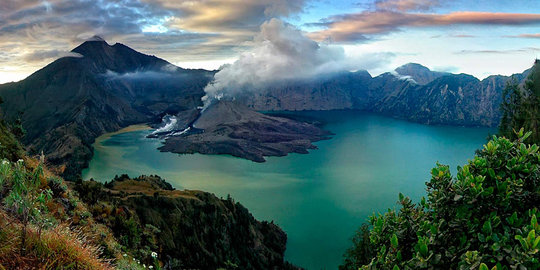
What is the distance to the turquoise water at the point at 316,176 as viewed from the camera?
61.1 m

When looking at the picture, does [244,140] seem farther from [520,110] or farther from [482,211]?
[482,211]

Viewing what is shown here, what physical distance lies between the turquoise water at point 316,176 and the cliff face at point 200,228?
512 centimetres

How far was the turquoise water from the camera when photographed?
200 ft

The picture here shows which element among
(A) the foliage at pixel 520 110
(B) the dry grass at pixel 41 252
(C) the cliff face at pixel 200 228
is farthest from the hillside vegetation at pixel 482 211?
(A) the foliage at pixel 520 110

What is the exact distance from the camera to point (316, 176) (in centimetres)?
10144

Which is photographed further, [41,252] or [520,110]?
[520,110]

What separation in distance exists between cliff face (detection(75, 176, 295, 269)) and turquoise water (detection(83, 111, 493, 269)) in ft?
16.8

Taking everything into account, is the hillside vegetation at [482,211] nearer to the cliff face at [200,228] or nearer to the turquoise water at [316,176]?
the cliff face at [200,228]

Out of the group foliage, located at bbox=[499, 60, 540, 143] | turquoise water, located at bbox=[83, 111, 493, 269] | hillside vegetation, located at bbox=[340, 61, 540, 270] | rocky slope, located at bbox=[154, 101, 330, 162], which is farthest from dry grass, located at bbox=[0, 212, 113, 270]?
rocky slope, located at bbox=[154, 101, 330, 162]

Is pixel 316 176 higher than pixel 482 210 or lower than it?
lower

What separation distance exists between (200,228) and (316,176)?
6145 cm

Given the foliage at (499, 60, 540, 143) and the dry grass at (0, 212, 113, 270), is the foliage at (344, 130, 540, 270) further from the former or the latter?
the foliage at (499, 60, 540, 143)

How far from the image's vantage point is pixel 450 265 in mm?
6426

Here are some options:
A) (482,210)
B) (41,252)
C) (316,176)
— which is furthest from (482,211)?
(316,176)
